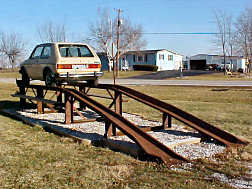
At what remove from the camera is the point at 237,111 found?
478 inches

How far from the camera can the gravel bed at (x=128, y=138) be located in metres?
6.80

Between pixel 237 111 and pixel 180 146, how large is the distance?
5702mm

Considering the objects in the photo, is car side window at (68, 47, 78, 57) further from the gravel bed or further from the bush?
the bush

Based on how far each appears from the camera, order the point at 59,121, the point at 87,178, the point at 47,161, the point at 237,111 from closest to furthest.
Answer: the point at 87,178 → the point at 47,161 → the point at 59,121 → the point at 237,111

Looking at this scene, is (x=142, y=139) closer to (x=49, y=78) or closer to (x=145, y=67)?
(x=49, y=78)

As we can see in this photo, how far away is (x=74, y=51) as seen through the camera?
10.7 metres

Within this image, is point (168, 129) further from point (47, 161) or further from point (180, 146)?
point (47, 161)

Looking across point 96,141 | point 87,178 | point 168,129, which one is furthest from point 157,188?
point 168,129

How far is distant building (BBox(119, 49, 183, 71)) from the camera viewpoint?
216 feet

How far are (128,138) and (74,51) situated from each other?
4121mm

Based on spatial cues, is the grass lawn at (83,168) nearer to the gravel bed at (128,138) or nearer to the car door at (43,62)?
the gravel bed at (128,138)

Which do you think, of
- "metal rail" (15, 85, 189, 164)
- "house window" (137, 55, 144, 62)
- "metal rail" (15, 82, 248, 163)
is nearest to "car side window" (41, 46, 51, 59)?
"metal rail" (15, 82, 248, 163)

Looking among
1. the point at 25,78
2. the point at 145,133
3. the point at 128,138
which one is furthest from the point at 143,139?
the point at 25,78

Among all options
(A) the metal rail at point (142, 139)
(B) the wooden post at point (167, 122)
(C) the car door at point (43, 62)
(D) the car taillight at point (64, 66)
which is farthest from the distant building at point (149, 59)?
(A) the metal rail at point (142, 139)
